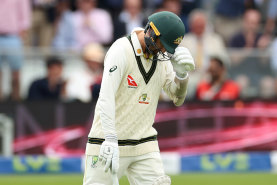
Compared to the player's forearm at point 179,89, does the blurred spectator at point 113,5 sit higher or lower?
higher

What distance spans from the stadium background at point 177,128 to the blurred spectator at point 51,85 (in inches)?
3.0

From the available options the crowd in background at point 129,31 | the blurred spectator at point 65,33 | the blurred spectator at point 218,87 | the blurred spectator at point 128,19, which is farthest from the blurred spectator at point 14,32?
the blurred spectator at point 218,87

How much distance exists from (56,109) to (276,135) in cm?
338

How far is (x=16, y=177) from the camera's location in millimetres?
9383

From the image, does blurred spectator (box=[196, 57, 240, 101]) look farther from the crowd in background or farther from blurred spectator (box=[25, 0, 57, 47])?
blurred spectator (box=[25, 0, 57, 47])

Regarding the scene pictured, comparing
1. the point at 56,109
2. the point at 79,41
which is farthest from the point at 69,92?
the point at 79,41

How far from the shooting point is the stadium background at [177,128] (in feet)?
32.2

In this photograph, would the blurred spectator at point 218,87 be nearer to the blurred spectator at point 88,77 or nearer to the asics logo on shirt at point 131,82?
the blurred spectator at point 88,77

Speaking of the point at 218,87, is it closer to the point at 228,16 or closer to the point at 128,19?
the point at 128,19

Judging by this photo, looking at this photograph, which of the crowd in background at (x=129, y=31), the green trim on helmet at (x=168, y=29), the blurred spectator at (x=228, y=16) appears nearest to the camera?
the green trim on helmet at (x=168, y=29)

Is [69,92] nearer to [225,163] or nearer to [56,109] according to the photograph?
[56,109]

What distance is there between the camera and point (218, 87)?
10180 millimetres

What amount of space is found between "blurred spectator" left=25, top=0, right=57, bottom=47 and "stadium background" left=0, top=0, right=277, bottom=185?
0.69 metres

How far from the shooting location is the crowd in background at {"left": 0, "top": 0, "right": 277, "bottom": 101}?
9.90 meters
